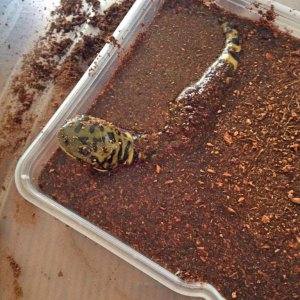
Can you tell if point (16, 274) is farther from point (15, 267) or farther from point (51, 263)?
point (51, 263)

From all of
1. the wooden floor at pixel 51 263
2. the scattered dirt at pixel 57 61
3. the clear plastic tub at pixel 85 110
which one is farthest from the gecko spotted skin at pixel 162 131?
the scattered dirt at pixel 57 61

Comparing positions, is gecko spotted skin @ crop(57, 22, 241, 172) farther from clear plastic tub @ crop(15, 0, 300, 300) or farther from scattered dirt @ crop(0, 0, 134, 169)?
scattered dirt @ crop(0, 0, 134, 169)

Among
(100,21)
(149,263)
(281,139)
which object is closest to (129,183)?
(149,263)

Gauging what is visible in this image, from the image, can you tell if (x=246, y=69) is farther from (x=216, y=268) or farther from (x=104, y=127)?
(x=216, y=268)

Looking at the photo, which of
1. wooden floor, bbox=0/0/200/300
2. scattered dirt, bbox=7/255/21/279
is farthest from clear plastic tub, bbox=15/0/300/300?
scattered dirt, bbox=7/255/21/279

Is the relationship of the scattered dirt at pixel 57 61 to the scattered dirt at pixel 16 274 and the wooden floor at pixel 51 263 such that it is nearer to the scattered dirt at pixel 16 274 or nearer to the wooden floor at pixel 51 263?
the wooden floor at pixel 51 263
